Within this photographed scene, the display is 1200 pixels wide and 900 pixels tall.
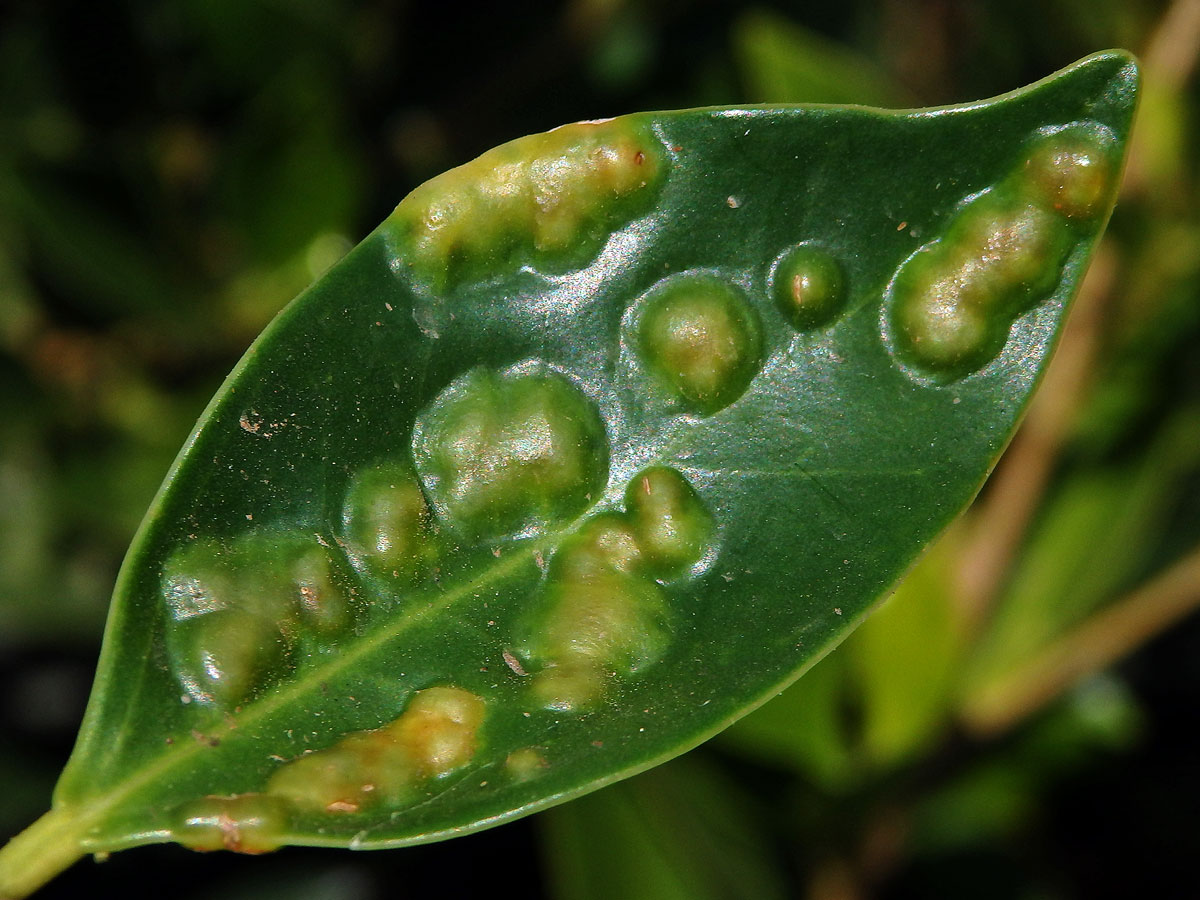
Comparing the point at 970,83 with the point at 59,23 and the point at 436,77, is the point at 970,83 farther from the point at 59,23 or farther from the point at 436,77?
the point at 59,23

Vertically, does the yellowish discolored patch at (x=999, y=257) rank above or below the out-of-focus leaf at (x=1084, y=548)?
below

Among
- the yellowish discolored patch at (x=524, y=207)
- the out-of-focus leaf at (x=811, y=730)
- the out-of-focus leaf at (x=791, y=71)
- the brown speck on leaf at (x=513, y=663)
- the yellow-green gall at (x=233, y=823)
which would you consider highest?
the out-of-focus leaf at (x=791, y=71)

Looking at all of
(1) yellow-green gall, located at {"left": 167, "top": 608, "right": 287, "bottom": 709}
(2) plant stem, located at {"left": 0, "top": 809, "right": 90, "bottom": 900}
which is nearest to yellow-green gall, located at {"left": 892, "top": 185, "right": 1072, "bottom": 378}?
(1) yellow-green gall, located at {"left": 167, "top": 608, "right": 287, "bottom": 709}

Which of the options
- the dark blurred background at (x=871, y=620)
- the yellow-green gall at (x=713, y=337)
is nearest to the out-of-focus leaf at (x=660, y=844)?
the dark blurred background at (x=871, y=620)

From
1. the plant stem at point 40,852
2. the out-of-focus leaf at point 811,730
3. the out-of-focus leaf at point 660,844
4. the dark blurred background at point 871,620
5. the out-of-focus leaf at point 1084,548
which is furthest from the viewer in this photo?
the out-of-focus leaf at point 1084,548

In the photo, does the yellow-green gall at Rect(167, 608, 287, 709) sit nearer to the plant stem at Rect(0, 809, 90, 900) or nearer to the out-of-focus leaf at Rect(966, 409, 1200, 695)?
the plant stem at Rect(0, 809, 90, 900)

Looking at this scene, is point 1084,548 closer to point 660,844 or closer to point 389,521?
point 660,844

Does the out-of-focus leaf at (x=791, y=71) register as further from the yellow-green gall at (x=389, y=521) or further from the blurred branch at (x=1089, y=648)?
the yellow-green gall at (x=389, y=521)
